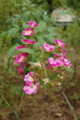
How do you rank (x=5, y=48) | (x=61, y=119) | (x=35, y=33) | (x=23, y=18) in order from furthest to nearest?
(x=61, y=119)
(x=5, y=48)
(x=23, y=18)
(x=35, y=33)

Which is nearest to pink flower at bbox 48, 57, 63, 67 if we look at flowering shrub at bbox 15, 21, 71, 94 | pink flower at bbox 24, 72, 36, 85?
flowering shrub at bbox 15, 21, 71, 94

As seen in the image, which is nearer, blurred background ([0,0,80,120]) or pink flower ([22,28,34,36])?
pink flower ([22,28,34,36])

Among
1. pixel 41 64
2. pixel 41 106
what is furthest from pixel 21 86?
pixel 41 64

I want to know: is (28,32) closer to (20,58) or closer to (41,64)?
(20,58)

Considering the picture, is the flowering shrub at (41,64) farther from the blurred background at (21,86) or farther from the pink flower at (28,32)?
the blurred background at (21,86)

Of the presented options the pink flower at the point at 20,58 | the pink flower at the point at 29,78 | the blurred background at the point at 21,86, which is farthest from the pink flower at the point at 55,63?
the blurred background at the point at 21,86

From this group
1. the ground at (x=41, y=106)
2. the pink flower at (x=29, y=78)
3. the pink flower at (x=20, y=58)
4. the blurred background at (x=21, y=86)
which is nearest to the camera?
the pink flower at (x=29, y=78)

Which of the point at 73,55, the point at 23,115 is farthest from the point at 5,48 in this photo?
the point at 73,55

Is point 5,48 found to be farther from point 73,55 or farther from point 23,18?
point 73,55

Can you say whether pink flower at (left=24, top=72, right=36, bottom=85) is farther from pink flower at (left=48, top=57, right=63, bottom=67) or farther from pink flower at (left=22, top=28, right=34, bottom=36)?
pink flower at (left=22, top=28, right=34, bottom=36)

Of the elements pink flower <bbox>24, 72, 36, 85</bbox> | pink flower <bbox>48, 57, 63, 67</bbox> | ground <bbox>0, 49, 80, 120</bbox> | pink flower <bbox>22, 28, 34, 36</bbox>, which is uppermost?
pink flower <bbox>22, 28, 34, 36</bbox>

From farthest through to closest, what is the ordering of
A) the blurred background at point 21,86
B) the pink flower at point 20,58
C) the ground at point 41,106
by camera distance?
the ground at point 41,106 → the blurred background at point 21,86 → the pink flower at point 20,58

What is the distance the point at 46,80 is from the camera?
1425 mm

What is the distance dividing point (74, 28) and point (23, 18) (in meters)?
1.85
